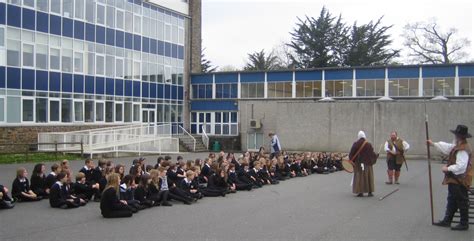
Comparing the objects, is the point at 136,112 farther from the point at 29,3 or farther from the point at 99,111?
the point at 29,3

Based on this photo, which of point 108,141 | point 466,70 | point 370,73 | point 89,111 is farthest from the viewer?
point 370,73

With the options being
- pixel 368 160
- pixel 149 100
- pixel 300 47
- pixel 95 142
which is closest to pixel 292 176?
pixel 368 160

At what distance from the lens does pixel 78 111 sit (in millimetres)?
37656

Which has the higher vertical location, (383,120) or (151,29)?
(151,29)

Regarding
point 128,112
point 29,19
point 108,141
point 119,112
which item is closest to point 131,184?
point 108,141

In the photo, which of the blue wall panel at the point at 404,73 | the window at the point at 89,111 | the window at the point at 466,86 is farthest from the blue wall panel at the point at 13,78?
the window at the point at 466,86

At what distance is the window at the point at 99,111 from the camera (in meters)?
39.4

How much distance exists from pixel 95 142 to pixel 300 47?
44.1 meters

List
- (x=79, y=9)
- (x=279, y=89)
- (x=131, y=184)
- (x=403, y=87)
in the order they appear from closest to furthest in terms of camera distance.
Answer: (x=131, y=184), (x=79, y=9), (x=403, y=87), (x=279, y=89)

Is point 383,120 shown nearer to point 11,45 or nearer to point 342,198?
point 342,198

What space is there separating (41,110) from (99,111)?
229 inches

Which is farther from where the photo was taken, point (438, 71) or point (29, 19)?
point (438, 71)

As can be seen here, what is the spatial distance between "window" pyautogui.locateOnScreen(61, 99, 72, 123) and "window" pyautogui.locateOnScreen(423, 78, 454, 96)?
2840cm

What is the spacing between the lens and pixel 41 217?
432 inches
